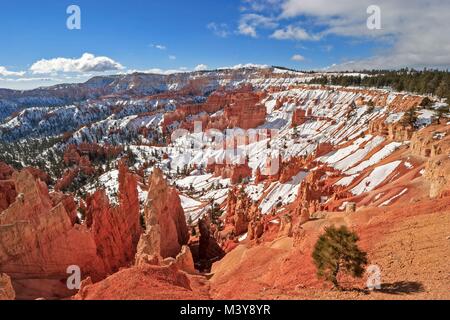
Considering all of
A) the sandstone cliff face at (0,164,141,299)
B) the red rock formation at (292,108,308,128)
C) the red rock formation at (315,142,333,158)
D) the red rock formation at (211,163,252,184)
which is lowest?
the red rock formation at (211,163,252,184)

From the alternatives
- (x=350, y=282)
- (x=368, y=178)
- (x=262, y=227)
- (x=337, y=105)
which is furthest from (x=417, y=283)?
(x=337, y=105)

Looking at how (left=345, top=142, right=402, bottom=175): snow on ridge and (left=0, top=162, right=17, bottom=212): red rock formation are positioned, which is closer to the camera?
(left=0, top=162, right=17, bottom=212): red rock formation

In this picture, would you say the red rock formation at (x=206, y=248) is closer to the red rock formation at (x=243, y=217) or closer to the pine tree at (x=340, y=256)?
the red rock formation at (x=243, y=217)

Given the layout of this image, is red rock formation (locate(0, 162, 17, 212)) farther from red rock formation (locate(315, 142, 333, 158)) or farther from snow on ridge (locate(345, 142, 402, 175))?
red rock formation (locate(315, 142, 333, 158))

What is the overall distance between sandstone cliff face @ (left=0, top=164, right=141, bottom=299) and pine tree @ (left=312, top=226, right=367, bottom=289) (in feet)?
58.5

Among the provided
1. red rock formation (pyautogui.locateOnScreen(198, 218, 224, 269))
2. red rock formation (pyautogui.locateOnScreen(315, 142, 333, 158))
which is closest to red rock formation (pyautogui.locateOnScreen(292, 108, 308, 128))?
red rock formation (pyautogui.locateOnScreen(315, 142, 333, 158))

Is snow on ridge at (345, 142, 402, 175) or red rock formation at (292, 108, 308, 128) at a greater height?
red rock formation at (292, 108, 308, 128)

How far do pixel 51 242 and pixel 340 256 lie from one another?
2190 centimetres

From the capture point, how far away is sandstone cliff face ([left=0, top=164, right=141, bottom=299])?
22328 mm

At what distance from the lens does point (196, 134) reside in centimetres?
15238

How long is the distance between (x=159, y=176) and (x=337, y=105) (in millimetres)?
98209

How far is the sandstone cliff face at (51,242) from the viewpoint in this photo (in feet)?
73.3

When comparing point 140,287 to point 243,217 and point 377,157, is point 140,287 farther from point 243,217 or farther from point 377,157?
point 377,157

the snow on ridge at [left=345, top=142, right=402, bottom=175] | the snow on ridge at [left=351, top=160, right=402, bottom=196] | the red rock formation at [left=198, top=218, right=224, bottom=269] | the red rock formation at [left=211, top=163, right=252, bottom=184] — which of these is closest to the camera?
the red rock formation at [left=198, top=218, right=224, bottom=269]
